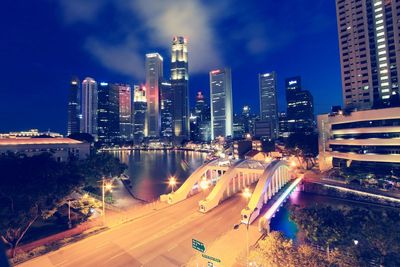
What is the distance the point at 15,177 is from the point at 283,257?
28364 millimetres

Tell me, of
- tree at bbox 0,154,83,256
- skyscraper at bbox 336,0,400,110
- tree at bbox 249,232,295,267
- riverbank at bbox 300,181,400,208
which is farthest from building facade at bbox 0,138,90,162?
skyscraper at bbox 336,0,400,110

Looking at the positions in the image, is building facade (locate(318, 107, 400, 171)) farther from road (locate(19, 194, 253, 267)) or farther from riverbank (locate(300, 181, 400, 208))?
road (locate(19, 194, 253, 267))

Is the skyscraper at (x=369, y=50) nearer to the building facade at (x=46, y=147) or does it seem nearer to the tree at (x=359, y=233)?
the tree at (x=359, y=233)

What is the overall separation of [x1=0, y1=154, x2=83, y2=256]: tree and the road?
4.77 meters

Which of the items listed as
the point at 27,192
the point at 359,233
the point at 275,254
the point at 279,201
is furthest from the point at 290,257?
the point at 27,192

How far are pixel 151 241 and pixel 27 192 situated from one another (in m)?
13.9

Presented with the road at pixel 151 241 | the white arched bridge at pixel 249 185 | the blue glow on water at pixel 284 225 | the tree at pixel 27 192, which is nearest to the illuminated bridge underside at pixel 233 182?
the white arched bridge at pixel 249 185

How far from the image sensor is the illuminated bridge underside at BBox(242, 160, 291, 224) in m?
30.7

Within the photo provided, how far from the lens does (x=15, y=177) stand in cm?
2586

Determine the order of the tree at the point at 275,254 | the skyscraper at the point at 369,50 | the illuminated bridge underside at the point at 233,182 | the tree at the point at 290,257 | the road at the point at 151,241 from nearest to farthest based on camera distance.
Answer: the tree at the point at 290,257 → the tree at the point at 275,254 → the road at the point at 151,241 → the illuminated bridge underside at the point at 233,182 → the skyscraper at the point at 369,50

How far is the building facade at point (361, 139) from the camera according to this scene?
171 feet

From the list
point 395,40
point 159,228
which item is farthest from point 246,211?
point 395,40

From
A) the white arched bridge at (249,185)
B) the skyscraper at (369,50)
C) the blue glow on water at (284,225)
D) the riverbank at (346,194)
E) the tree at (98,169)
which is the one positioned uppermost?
the skyscraper at (369,50)

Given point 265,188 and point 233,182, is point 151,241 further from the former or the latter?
point 233,182
